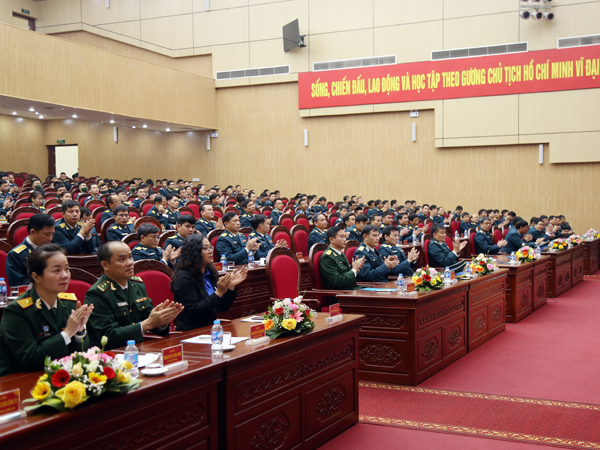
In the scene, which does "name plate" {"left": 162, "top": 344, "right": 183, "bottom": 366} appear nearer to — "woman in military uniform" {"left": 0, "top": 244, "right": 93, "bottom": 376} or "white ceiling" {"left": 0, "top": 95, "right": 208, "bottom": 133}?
"woman in military uniform" {"left": 0, "top": 244, "right": 93, "bottom": 376}

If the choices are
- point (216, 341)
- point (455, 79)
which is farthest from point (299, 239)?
point (455, 79)

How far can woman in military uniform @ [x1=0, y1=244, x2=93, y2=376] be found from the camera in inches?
Result: 87.7

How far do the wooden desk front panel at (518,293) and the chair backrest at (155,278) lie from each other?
13.7 ft

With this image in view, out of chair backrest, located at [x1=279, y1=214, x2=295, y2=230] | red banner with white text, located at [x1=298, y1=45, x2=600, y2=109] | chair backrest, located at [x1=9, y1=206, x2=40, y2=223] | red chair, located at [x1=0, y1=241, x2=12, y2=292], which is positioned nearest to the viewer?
red chair, located at [x1=0, y1=241, x2=12, y2=292]

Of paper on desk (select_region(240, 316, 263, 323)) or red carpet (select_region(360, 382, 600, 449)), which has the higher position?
paper on desk (select_region(240, 316, 263, 323))

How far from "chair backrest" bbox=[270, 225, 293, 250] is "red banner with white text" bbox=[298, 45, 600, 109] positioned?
8.53 m

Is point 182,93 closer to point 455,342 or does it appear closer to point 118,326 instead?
point 455,342

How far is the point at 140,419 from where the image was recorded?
1969 millimetres

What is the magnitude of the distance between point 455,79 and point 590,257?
216 inches

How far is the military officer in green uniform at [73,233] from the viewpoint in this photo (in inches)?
219

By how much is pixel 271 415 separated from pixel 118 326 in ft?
2.83

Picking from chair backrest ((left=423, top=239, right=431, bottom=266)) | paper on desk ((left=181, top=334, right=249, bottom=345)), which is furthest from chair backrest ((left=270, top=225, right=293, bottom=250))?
paper on desk ((left=181, top=334, right=249, bottom=345))

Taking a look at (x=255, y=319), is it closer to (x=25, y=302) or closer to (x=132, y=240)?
(x=25, y=302)

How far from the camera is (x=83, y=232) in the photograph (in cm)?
557
